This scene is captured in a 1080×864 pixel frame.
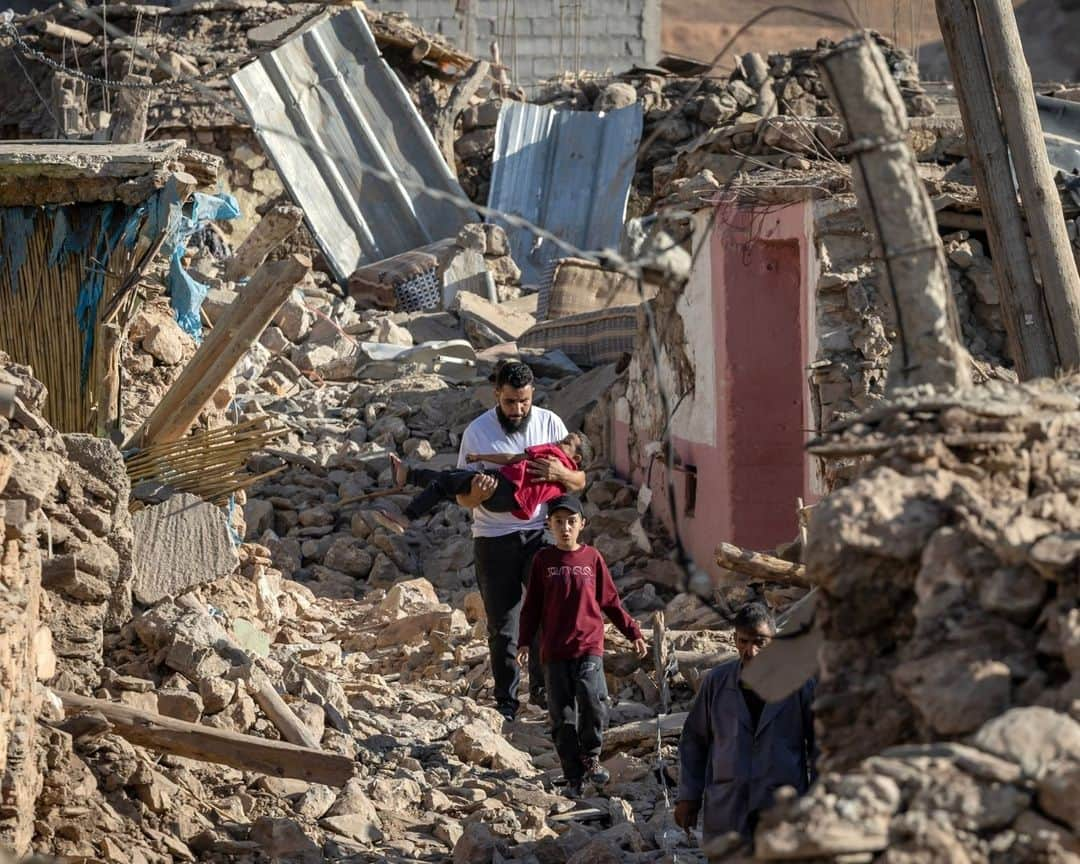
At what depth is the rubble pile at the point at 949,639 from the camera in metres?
2.97

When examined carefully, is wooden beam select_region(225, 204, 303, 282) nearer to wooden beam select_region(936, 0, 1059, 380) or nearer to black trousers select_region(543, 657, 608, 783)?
black trousers select_region(543, 657, 608, 783)

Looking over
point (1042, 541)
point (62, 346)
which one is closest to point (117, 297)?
point (62, 346)

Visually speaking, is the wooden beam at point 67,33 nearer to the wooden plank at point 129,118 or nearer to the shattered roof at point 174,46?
the shattered roof at point 174,46

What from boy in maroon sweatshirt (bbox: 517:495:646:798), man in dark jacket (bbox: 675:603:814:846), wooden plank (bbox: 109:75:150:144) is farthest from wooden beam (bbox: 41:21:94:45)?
man in dark jacket (bbox: 675:603:814:846)

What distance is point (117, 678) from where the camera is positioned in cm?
700

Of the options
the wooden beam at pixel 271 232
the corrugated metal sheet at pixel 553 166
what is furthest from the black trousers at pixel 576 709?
the corrugated metal sheet at pixel 553 166

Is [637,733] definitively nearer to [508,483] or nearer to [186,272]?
[508,483]

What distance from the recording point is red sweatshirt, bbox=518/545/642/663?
6988mm

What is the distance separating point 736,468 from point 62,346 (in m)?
3.98

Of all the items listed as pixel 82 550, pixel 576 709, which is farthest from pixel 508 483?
pixel 82 550

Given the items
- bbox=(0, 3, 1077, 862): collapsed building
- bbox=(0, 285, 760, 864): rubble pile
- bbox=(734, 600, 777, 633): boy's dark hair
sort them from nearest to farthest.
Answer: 1. bbox=(0, 3, 1077, 862): collapsed building
2. bbox=(734, 600, 777, 633): boy's dark hair
3. bbox=(0, 285, 760, 864): rubble pile

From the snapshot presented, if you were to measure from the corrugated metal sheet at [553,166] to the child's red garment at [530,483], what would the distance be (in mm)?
11211

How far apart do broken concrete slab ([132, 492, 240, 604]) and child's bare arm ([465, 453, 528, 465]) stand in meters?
1.29

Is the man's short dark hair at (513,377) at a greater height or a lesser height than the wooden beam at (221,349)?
lesser
